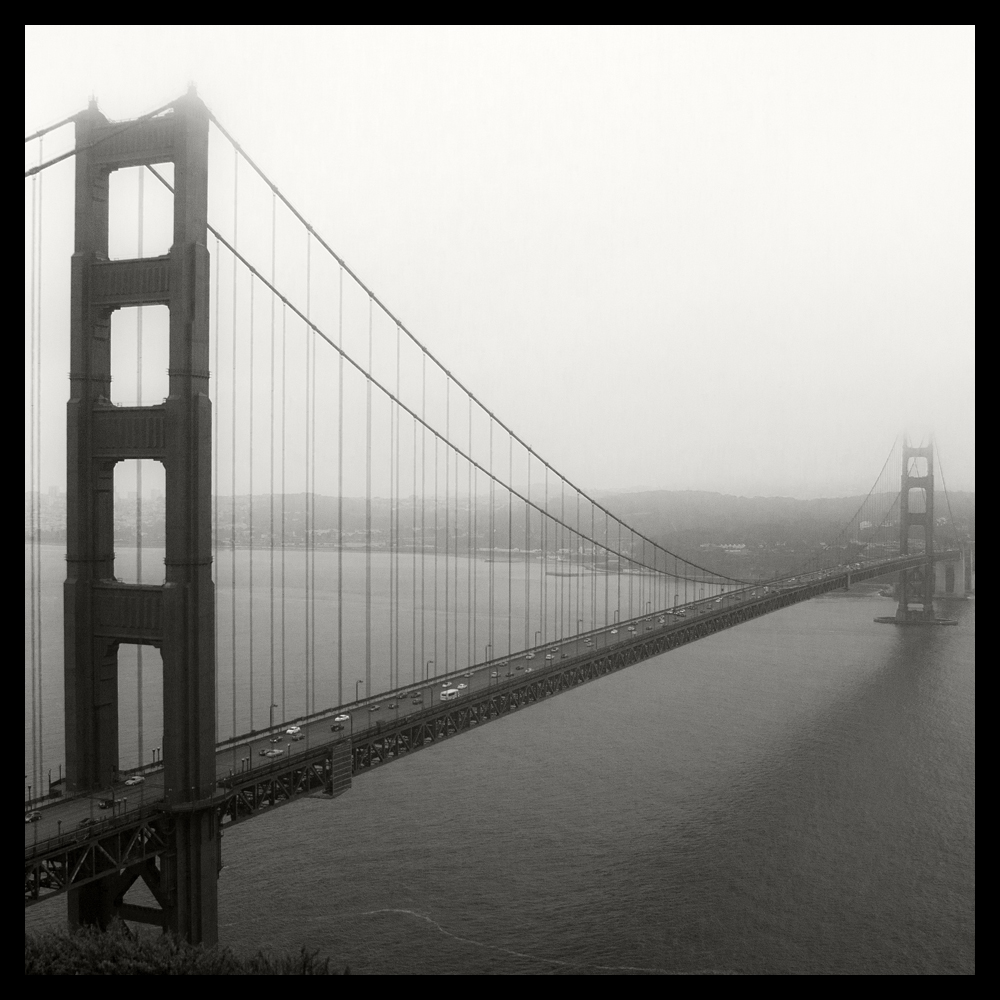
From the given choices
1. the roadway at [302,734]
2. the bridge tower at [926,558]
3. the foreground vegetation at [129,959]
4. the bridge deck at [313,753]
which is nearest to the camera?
the foreground vegetation at [129,959]

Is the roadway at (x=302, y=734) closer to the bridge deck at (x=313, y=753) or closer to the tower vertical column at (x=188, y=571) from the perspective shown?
the bridge deck at (x=313, y=753)

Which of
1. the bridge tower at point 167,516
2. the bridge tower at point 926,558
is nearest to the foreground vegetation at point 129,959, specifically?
the bridge tower at point 167,516

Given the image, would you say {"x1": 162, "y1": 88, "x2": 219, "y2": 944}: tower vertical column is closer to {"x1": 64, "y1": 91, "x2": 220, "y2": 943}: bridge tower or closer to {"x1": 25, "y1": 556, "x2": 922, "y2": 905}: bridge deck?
{"x1": 64, "y1": 91, "x2": 220, "y2": 943}: bridge tower

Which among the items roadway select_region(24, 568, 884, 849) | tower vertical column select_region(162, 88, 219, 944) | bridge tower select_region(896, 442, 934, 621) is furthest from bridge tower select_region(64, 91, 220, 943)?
bridge tower select_region(896, 442, 934, 621)

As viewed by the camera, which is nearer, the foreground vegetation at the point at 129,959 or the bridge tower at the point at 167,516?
the foreground vegetation at the point at 129,959

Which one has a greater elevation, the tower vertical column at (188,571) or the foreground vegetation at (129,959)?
the tower vertical column at (188,571)
